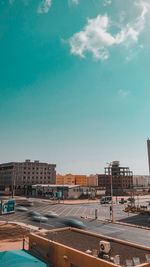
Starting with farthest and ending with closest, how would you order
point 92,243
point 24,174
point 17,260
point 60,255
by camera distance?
point 24,174 → point 92,243 → point 60,255 → point 17,260

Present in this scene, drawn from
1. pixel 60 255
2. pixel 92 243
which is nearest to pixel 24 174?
pixel 92 243

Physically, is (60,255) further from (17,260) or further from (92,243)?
(92,243)

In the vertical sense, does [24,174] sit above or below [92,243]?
above

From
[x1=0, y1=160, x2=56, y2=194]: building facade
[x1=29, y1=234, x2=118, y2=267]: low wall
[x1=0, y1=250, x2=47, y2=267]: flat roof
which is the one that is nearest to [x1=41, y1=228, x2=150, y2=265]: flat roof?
[x1=29, y1=234, x2=118, y2=267]: low wall

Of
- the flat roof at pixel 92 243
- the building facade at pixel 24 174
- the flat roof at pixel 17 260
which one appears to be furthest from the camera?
the building facade at pixel 24 174

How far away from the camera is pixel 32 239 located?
79.3ft

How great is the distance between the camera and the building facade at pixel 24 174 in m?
167

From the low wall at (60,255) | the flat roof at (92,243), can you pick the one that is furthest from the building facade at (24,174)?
the low wall at (60,255)

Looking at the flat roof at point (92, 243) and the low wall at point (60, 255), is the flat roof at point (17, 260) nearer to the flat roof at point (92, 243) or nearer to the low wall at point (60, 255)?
the low wall at point (60, 255)

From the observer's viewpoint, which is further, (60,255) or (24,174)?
(24,174)

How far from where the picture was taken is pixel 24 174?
170625 mm

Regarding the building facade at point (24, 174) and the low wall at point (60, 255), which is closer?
the low wall at point (60, 255)

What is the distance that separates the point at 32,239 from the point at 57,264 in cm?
453

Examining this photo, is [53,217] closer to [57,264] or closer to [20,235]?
[20,235]
